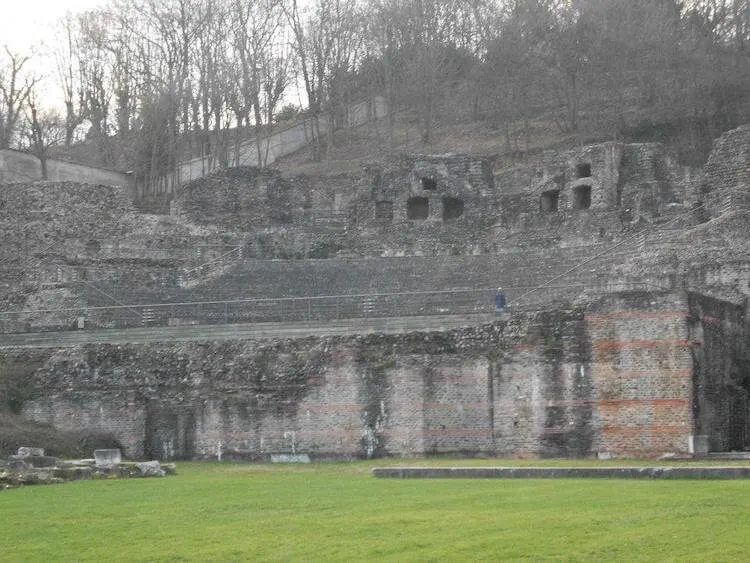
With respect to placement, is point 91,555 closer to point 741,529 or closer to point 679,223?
point 741,529

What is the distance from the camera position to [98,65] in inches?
A: 2482

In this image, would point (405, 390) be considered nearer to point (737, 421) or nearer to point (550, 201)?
point (737, 421)

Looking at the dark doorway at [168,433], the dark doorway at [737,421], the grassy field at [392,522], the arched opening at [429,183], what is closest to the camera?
the grassy field at [392,522]

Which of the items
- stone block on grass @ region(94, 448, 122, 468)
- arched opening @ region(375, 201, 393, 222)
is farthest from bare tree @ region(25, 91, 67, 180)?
stone block on grass @ region(94, 448, 122, 468)

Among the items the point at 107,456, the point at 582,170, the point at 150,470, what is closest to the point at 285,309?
the point at 107,456

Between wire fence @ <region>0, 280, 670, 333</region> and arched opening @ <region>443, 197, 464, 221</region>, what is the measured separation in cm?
1372

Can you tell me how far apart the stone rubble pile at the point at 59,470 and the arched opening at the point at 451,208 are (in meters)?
26.2

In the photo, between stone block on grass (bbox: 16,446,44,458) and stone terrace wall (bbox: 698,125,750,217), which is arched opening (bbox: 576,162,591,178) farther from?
stone block on grass (bbox: 16,446,44,458)

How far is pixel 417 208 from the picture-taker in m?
51.4

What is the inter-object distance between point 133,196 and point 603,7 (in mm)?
21891

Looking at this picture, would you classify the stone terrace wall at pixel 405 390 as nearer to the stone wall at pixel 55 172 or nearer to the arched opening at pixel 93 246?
the arched opening at pixel 93 246

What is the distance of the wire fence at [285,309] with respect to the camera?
3531 centimetres

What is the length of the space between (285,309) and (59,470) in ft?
47.8

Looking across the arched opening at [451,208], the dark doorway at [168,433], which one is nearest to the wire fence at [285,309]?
the dark doorway at [168,433]
